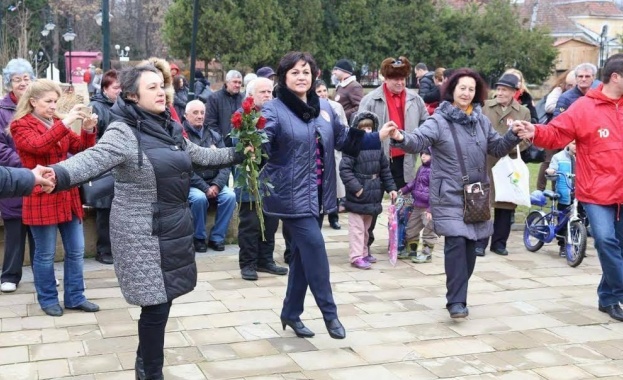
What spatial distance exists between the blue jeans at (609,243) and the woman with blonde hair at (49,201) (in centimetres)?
381

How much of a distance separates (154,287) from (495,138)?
308cm

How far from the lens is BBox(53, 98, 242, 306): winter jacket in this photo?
441cm

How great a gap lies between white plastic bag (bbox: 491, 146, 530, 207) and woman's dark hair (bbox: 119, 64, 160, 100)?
4.55 m

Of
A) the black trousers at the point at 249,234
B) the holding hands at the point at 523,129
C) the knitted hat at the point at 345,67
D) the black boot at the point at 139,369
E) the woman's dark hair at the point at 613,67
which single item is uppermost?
the woman's dark hair at the point at 613,67

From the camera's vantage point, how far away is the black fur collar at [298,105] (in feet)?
17.9

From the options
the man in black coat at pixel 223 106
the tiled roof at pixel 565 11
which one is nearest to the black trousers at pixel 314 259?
the man in black coat at pixel 223 106

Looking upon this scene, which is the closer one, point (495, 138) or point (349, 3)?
point (495, 138)

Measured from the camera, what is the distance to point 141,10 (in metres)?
56.9

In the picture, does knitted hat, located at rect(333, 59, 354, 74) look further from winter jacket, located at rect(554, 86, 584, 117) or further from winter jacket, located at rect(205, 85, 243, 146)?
winter jacket, located at rect(554, 86, 584, 117)

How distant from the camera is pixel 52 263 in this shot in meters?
6.31

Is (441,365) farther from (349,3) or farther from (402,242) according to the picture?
(349,3)

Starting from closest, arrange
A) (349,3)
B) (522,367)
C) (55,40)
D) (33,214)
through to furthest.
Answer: (522,367) → (33,214) → (349,3) → (55,40)


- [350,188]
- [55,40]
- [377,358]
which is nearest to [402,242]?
[350,188]

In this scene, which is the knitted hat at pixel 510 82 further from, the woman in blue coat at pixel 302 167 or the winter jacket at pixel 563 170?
the woman in blue coat at pixel 302 167
